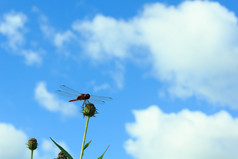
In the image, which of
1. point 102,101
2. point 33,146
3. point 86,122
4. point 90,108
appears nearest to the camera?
point 86,122

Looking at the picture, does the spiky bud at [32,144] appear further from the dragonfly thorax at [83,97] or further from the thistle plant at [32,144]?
the dragonfly thorax at [83,97]

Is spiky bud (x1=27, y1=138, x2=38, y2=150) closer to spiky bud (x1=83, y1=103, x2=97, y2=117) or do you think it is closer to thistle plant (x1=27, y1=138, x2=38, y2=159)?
thistle plant (x1=27, y1=138, x2=38, y2=159)

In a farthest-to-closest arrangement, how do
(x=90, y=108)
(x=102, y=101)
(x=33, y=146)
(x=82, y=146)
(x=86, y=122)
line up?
(x=102, y=101) → (x=33, y=146) → (x=90, y=108) → (x=86, y=122) → (x=82, y=146)

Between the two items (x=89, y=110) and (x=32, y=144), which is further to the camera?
(x=32, y=144)

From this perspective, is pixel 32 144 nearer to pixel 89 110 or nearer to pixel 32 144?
pixel 32 144

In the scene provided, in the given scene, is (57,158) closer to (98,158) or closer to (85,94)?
(98,158)

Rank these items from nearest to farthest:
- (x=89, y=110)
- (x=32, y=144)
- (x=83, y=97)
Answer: (x=89, y=110), (x=32, y=144), (x=83, y=97)

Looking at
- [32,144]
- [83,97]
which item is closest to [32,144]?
[32,144]

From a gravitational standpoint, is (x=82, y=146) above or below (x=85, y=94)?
below

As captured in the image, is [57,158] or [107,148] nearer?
[107,148]

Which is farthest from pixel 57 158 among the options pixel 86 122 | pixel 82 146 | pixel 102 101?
pixel 102 101

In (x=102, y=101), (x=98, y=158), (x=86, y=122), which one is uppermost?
(x=102, y=101)
